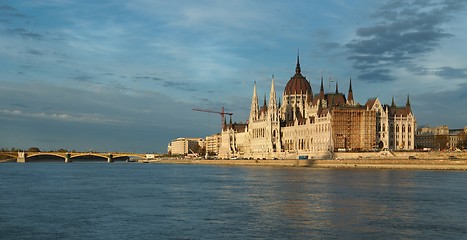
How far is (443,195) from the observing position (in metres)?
49.1

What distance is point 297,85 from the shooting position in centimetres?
18162

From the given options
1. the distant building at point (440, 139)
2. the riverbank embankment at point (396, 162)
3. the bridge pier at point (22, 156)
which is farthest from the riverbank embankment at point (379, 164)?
the bridge pier at point (22, 156)

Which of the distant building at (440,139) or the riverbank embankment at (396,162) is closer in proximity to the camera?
the riverbank embankment at (396,162)

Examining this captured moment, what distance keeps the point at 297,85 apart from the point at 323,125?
37.8m

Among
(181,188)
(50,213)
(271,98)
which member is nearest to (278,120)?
(271,98)

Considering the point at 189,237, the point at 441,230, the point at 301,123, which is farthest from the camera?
the point at 301,123

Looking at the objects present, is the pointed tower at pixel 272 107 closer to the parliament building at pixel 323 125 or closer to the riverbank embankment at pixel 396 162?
the parliament building at pixel 323 125

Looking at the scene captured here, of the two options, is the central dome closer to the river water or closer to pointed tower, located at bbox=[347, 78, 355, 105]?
pointed tower, located at bbox=[347, 78, 355, 105]

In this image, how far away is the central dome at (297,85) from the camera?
180250mm

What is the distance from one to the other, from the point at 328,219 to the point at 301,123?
13002cm

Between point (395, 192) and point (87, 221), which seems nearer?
point (87, 221)

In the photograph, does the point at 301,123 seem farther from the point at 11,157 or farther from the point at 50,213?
the point at 50,213

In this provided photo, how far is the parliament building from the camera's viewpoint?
14062 cm

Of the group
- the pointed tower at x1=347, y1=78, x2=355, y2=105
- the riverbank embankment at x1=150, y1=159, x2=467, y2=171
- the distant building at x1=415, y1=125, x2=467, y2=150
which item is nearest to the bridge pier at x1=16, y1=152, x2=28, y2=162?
the riverbank embankment at x1=150, y1=159, x2=467, y2=171
